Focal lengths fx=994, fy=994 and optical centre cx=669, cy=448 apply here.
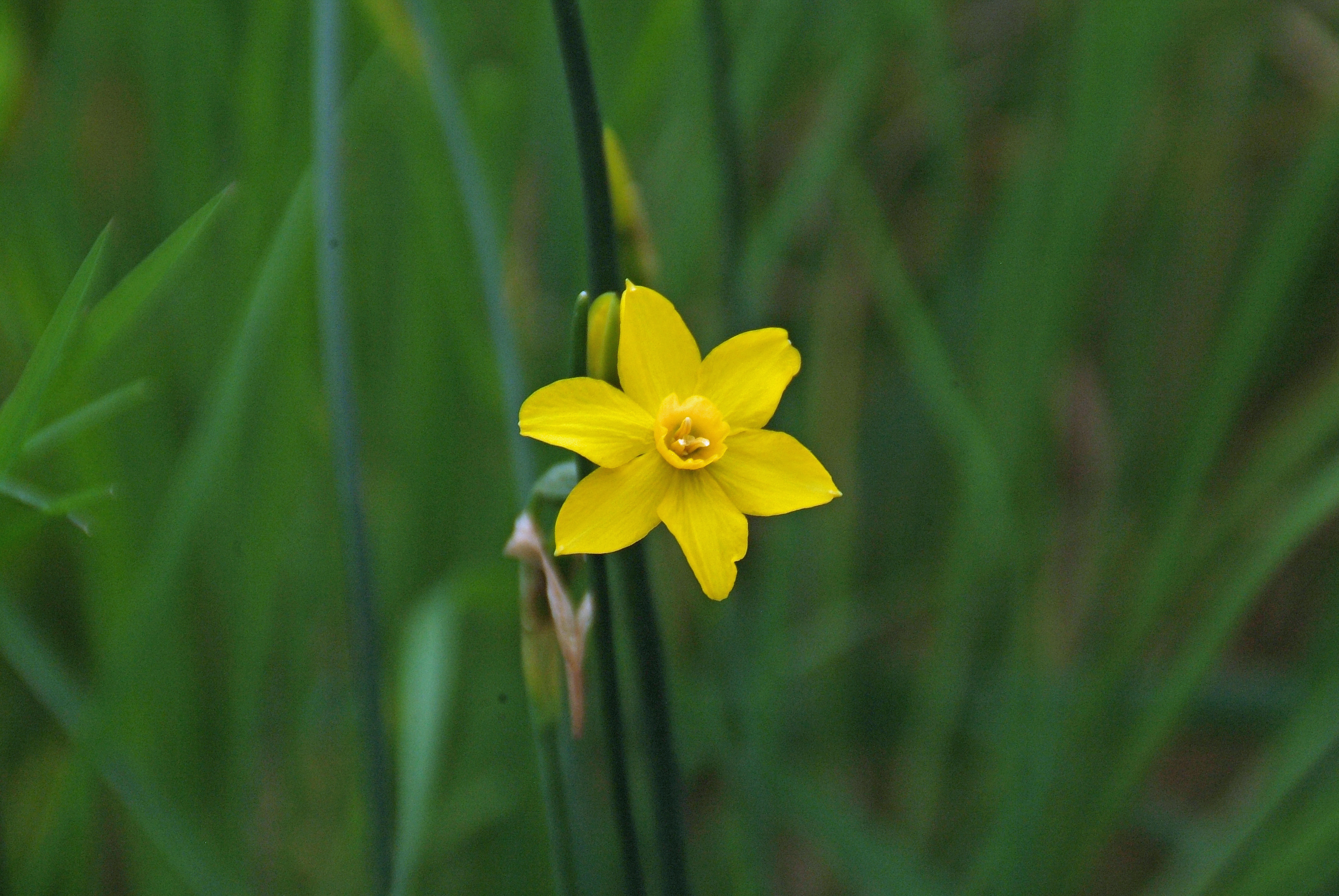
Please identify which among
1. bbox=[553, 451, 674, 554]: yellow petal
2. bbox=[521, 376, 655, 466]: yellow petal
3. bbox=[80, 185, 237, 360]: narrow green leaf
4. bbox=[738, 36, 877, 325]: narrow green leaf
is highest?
bbox=[738, 36, 877, 325]: narrow green leaf

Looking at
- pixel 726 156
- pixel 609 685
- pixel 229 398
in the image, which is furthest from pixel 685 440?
pixel 229 398

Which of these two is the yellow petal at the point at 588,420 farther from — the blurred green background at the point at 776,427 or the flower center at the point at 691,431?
the blurred green background at the point at 776,427

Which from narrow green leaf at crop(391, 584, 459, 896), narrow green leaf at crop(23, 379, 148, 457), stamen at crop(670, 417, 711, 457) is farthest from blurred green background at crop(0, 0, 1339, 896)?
stamen at crop(670, 417, 711, 457)

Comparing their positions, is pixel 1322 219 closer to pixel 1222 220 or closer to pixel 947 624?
pixel 1222 220

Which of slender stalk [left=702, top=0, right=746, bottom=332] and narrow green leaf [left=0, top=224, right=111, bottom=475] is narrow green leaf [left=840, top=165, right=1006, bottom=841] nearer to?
slender stalk [left=702, top=0, right=746, bottom=332]

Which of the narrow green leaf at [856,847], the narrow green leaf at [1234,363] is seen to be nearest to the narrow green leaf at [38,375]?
the narrow green leaf at [856,847]

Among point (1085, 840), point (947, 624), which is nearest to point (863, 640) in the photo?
point (947, 624)

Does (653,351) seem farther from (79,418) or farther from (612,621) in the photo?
(79,418)

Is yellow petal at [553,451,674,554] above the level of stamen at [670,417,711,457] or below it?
below
